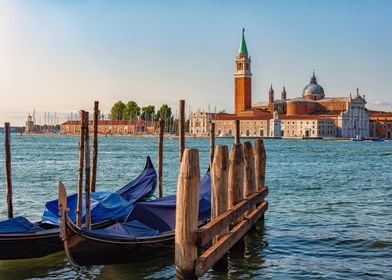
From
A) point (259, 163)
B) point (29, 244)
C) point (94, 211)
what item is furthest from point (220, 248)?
point (259, 163)

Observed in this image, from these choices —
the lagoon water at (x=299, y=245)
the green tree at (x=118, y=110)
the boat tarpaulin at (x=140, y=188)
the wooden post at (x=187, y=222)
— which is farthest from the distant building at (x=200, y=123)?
the wooden post at (x=187, y=222)

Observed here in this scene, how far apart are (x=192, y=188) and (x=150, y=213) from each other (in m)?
2.05

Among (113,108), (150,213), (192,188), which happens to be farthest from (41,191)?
(113,108)

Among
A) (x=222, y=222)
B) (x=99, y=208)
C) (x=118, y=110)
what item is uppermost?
(x=118, y=110)

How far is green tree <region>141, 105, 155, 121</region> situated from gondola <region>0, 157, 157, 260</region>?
3116 inches

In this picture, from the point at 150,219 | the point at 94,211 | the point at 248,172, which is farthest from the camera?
the point at 248,172

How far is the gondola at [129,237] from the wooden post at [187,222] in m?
1.08

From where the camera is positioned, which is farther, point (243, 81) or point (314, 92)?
point (314, 92)

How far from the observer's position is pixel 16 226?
5.74 m

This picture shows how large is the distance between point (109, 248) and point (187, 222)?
1384mm

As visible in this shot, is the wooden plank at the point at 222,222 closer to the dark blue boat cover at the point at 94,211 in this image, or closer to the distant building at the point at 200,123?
the dark blue boat cover at the point at 94,211

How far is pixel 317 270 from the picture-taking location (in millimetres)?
5883

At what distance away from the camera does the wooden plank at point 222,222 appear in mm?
4324

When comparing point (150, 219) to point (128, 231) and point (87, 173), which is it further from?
point (87, 173)
